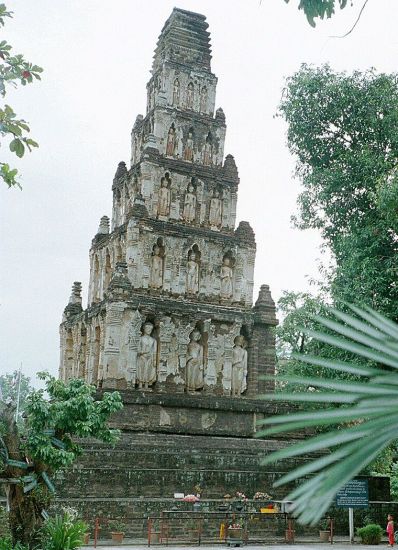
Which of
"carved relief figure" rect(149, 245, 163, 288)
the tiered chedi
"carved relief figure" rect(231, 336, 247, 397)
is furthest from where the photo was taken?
"carved relief figure" rect(231, 336, 247, 397)

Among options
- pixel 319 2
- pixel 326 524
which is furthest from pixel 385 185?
pixel 319 2

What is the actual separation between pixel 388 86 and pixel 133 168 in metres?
9.26

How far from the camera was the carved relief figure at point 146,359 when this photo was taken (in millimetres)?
22609

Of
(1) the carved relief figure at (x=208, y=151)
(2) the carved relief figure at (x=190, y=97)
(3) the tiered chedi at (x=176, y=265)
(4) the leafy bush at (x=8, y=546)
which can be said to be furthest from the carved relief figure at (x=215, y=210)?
(4) the leafy bush at (x=8, y=546)

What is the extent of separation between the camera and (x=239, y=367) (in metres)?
24.2

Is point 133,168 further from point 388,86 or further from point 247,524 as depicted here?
point 247,524

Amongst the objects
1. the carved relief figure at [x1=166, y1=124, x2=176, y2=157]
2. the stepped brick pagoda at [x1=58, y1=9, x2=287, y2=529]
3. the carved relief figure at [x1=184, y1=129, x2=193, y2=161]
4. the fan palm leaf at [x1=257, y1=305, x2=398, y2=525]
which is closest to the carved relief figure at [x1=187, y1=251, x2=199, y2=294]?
the stepped brick pagoda at [x1=58, y1=9, x2=287, y2=529]

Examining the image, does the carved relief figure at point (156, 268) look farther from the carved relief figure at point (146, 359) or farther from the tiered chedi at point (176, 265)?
the carved relief figure at point (146, 359)

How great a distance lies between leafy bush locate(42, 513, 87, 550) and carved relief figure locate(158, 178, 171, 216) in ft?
47.1

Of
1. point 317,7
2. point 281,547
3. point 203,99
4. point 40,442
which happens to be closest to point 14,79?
point 317,7

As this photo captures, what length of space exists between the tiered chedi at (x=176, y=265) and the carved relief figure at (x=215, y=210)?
0.04m

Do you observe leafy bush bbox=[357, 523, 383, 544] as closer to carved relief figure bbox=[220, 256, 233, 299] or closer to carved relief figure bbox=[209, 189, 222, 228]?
carved relief figure bbox=[220, 256, 233, 299]

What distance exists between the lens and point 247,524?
1730 cm

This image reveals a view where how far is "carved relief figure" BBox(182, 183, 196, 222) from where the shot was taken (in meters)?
24.8
